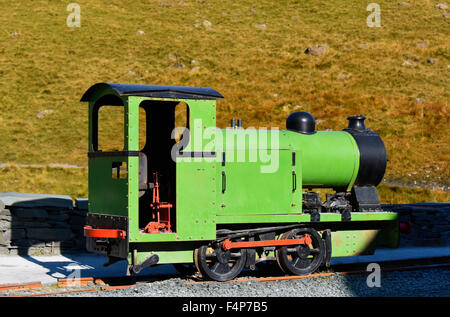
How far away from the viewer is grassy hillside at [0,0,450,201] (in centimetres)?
2967

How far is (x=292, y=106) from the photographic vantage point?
116ft

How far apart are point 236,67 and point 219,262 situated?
34.5 metres

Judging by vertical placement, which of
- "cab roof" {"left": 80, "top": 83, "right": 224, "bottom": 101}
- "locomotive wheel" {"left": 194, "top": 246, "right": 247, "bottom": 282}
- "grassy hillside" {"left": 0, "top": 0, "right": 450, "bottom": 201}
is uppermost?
"grassy hillside" {"left": 0, "top": 0, "right": 450, "bottom": 201}

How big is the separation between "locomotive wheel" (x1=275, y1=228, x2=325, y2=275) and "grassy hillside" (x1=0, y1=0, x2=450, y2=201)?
12033mm

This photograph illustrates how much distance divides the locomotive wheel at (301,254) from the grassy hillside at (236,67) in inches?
474

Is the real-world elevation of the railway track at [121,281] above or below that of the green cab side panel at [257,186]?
below

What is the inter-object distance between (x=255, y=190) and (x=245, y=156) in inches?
21.4

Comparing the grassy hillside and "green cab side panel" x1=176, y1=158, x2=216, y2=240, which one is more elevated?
the grassy hillside

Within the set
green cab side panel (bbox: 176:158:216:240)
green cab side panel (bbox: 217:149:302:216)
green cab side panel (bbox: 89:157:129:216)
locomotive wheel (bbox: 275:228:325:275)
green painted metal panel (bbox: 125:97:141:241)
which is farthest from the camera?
locomotive wheel (bbox: 275:228:325:275)

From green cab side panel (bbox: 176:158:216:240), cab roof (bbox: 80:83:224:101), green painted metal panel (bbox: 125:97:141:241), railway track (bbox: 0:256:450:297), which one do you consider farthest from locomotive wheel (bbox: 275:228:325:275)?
cab roof (bbox: 80:83:224:101)

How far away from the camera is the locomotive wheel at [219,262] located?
376 inches

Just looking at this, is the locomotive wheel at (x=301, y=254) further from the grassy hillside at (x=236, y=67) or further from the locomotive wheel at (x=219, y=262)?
the grassy hillside at (x=236, y=67)

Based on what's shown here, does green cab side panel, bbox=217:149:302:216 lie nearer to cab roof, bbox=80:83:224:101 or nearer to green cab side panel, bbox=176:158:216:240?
green cab side panel, bbox=176:158:216:240

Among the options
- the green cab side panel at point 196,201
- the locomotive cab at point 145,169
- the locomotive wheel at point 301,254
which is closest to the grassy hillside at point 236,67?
the locomotive wheel at point 301,254
